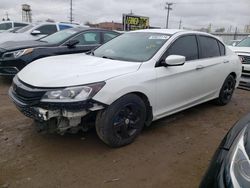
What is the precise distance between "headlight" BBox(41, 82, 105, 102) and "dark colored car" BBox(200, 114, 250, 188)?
1.57 meters

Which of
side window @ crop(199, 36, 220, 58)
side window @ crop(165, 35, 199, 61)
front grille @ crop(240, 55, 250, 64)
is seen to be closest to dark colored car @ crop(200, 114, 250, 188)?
side window @ crop(165, 35, 199, 61)

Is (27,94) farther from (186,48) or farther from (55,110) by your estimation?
(186,48)

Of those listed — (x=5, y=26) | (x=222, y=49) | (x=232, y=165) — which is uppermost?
(x=222, y=49)

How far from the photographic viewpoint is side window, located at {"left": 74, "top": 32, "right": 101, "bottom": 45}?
7207 millimetres

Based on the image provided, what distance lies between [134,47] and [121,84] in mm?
1118

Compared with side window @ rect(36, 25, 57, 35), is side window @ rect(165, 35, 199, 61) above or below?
above

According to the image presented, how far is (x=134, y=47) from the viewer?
13.8ft

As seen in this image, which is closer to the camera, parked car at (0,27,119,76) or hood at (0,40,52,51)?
parked car at (0,27,119,76)

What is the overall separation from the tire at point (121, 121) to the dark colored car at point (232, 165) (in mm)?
1508

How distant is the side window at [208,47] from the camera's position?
4863mm

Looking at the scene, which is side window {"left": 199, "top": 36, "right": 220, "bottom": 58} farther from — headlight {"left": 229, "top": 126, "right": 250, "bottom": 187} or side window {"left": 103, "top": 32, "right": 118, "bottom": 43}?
side window {"left": 103, "top": 32, "right": 118, "bottom": 43}

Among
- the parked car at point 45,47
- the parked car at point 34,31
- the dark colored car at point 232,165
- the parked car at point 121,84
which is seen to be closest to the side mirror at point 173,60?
the parked car at point 121,84

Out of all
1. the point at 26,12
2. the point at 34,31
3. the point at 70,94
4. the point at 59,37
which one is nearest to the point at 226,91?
the point at 70,94

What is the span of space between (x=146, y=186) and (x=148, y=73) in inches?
58.3
